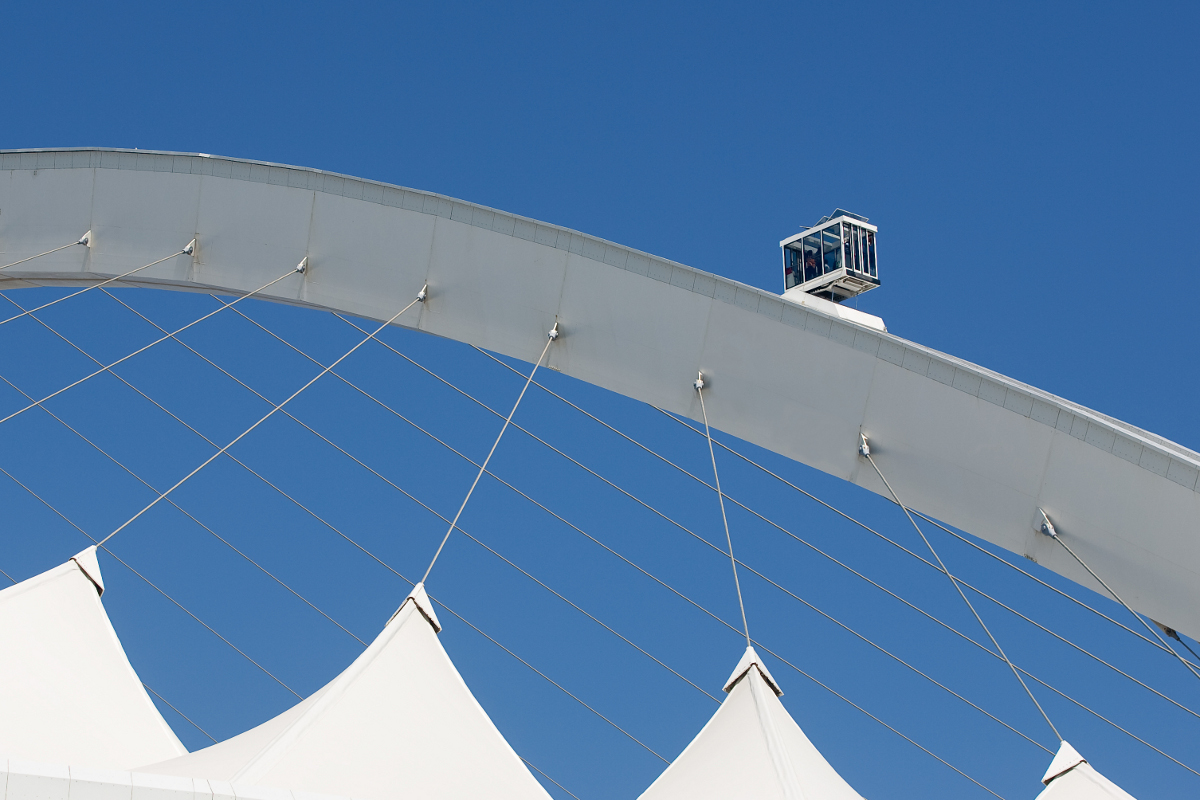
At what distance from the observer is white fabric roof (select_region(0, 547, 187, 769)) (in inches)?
525

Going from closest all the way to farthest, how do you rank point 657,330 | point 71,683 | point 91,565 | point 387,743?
point 387,743 < point 71,683 < point 91,565 < point 657,330

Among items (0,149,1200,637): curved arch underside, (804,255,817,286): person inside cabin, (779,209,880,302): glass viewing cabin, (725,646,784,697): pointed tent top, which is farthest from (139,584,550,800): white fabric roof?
(804,255,817,286): person inside cabin

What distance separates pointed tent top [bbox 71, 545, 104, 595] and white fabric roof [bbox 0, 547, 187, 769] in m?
0.01

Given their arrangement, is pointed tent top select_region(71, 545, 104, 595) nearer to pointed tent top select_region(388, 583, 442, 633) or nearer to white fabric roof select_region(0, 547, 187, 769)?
white fabric roof select_region(0, 547, 187, 769)

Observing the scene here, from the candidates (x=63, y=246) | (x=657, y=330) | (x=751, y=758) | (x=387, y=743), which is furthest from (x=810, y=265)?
(x=387, y=743)

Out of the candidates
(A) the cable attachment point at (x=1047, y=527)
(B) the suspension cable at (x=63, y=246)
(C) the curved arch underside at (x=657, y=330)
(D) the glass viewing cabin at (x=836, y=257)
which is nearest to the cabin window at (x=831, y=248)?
(D) the glass viewing cabin at (x=836, y=257)

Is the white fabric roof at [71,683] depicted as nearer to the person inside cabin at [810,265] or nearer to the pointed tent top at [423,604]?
the pointed tent top at [423,604]

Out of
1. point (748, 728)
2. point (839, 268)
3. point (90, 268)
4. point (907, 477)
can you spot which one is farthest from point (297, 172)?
point (839, 268)

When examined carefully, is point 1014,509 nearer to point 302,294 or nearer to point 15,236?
point 302,294

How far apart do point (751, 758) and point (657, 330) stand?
6.44m

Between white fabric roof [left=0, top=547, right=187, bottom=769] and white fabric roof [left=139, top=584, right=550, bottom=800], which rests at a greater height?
white fabric roof [left=139, top=584, right=550, bottom=800]

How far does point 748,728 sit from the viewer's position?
12.2 m

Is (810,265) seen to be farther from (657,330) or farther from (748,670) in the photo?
(748,670)

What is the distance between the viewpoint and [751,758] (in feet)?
38.3
